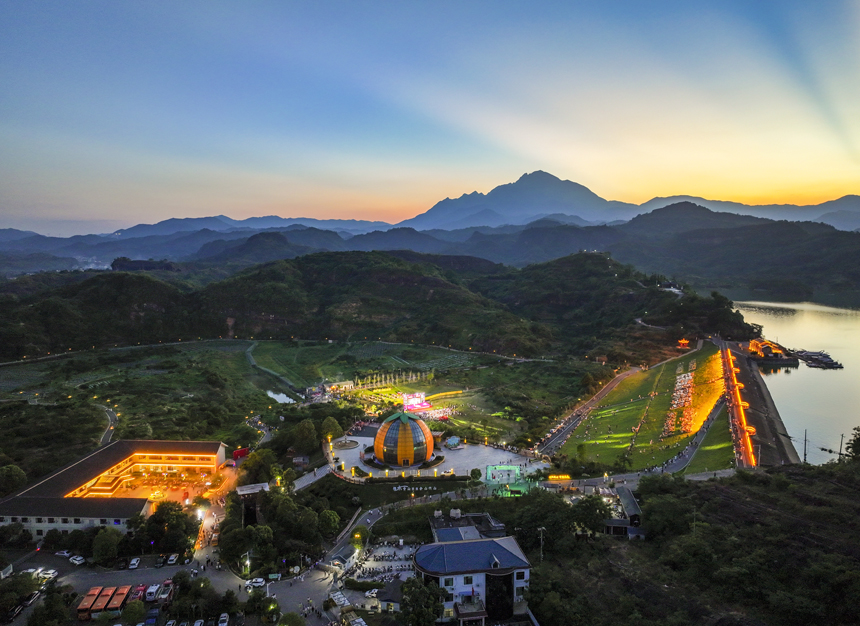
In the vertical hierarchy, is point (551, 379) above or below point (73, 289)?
below

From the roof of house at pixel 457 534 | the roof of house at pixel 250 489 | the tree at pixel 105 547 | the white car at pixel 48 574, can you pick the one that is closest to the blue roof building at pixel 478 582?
the roof of house at pixel 457 534

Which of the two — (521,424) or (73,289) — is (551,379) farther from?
(73,289)

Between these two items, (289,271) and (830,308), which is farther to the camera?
(289,271)

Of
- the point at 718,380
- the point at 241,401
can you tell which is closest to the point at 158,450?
the point at 241,401

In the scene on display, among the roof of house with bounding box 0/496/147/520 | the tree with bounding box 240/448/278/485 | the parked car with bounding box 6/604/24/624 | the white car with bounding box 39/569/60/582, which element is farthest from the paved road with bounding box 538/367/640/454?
the parked car with bounding box 6/604/24/624

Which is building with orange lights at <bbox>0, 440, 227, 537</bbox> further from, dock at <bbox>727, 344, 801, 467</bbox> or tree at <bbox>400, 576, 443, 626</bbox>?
dock at <bbox>727, 344, 801, 467</bbox>

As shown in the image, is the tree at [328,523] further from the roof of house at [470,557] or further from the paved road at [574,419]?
the paved road at [574,419]
